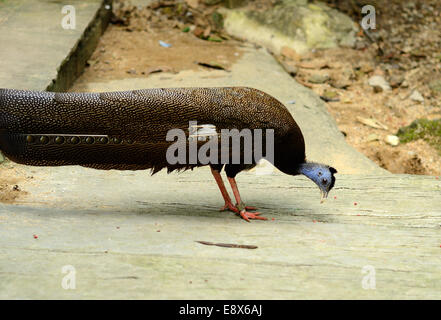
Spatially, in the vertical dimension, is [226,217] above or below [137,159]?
below

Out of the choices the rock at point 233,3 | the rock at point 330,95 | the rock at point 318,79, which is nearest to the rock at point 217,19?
the rock at point 233,3

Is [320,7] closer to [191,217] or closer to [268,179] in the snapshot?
[268,179]

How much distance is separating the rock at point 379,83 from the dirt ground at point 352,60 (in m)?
0.07

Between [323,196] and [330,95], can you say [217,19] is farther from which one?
[323,196]

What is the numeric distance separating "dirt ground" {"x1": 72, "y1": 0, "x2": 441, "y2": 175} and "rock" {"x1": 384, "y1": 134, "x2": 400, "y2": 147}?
47 millimetres

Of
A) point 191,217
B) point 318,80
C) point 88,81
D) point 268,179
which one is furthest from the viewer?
point 318,80

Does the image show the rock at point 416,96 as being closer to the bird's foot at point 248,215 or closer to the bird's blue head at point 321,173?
the bird's blue head at point 321,173

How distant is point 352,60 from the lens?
9.55 metres

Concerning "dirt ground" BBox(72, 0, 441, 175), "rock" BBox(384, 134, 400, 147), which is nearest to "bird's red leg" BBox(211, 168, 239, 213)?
"dirt ground" BBox(72, 0, 441, 175)

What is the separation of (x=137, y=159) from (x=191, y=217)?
545mm

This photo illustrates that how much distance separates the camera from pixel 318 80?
8961mm

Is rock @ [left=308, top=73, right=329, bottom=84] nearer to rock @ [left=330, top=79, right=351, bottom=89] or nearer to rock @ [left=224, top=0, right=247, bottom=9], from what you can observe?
rock @ [left=330, top=79, right=351, bottom=89]

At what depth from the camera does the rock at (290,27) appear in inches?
380

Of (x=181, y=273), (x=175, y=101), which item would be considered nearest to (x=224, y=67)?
(x=175, y=101)
